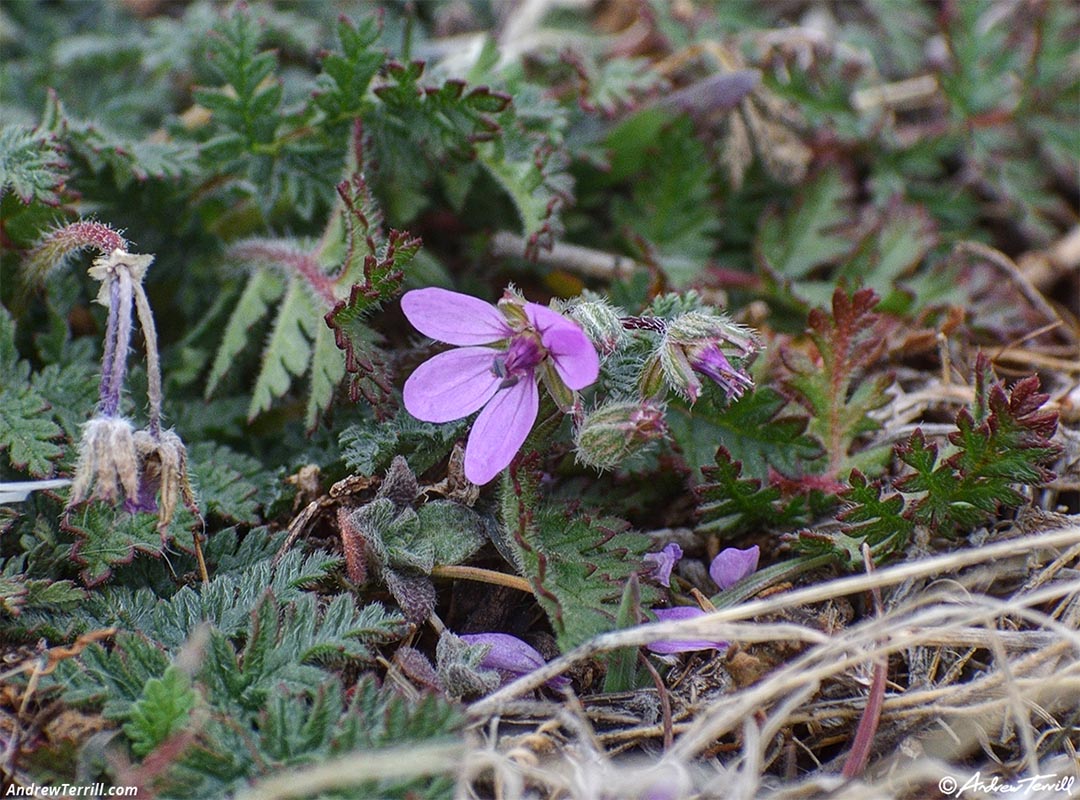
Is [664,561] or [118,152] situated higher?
[118,152]

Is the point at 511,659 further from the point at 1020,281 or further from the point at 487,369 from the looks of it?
the point at 1020,281

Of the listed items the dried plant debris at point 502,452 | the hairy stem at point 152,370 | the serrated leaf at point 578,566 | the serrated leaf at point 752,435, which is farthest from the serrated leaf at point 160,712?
the serrated leaf at point 752,435

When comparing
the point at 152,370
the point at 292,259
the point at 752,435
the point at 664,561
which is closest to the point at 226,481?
the point at 152,370

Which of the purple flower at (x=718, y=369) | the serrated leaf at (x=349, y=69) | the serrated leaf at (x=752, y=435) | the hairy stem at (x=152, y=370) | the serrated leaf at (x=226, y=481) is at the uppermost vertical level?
the serrated leaf at (x=349, y=69)

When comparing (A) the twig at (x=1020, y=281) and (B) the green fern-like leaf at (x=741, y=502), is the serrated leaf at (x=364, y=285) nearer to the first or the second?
(B) the green fern-like leaf at (x=741, y=502)

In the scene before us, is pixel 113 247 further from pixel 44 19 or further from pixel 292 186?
pixel 44 19

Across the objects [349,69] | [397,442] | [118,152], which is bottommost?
[397,442]
